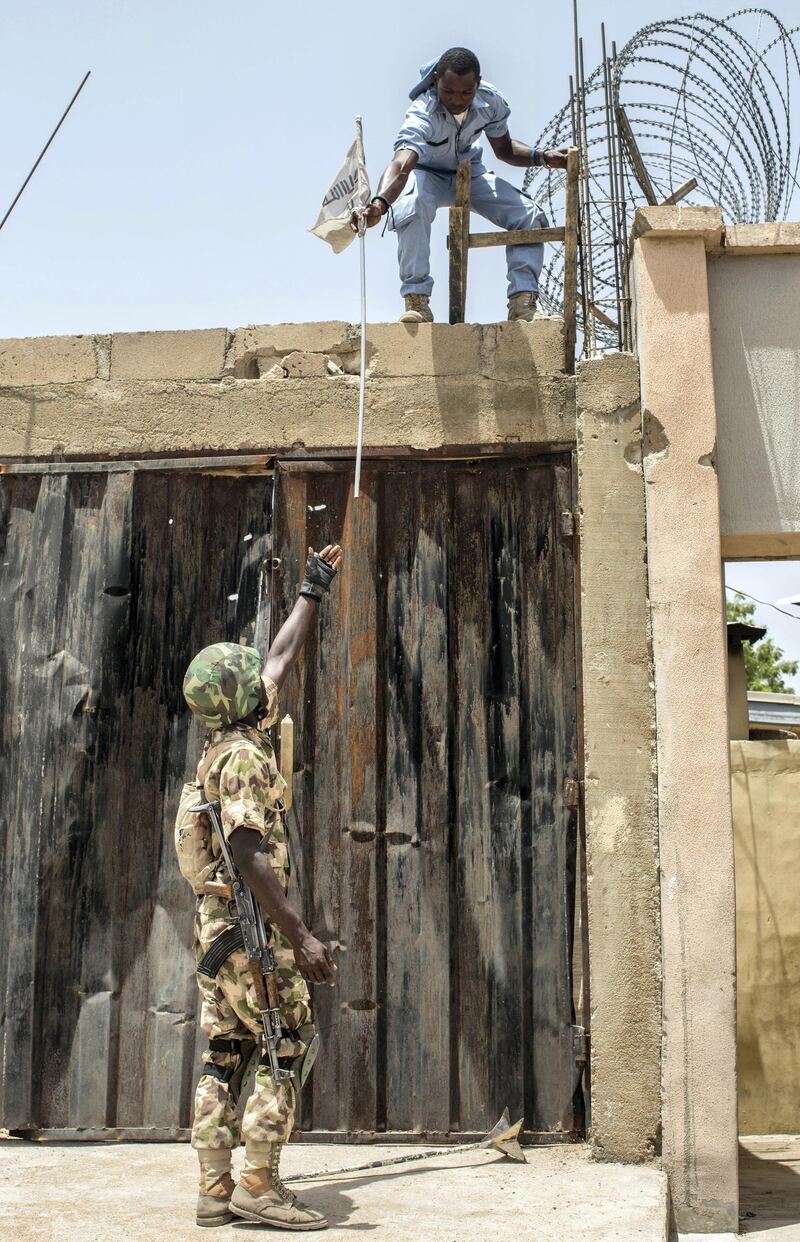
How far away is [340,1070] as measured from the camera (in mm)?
4746

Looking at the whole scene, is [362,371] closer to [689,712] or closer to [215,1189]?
[689,712]

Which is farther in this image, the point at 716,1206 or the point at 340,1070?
the point at 340,1070

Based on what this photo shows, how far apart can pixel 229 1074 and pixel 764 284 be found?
11.1 feet

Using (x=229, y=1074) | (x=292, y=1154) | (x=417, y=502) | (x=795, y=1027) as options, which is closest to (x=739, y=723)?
(x=795, y=1027)

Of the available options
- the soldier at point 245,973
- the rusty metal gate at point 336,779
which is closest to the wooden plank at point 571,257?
the rusty metal gate at point 336,779

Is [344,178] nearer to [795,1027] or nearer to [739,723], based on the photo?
[795,1027]

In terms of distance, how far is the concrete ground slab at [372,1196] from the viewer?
11.5 ft

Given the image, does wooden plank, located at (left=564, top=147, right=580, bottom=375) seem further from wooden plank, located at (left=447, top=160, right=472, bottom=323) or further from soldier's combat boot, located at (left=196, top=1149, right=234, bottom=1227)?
soldier's combat boot, located at (left=196, top=1149, right=234, bottom=1227)

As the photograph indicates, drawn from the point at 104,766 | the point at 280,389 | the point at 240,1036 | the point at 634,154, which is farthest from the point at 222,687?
the point at 634,154

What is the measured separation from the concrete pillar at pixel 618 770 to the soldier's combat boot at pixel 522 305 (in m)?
0.62

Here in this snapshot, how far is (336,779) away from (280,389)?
1.61m

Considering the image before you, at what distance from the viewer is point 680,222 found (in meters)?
4.65

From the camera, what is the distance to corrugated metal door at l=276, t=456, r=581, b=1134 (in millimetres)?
4703

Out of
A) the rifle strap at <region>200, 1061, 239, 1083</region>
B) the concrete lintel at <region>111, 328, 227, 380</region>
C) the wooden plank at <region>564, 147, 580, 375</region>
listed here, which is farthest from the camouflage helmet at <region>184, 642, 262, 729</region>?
the wooden plank at <region>564, 147, 580, 375</region>
